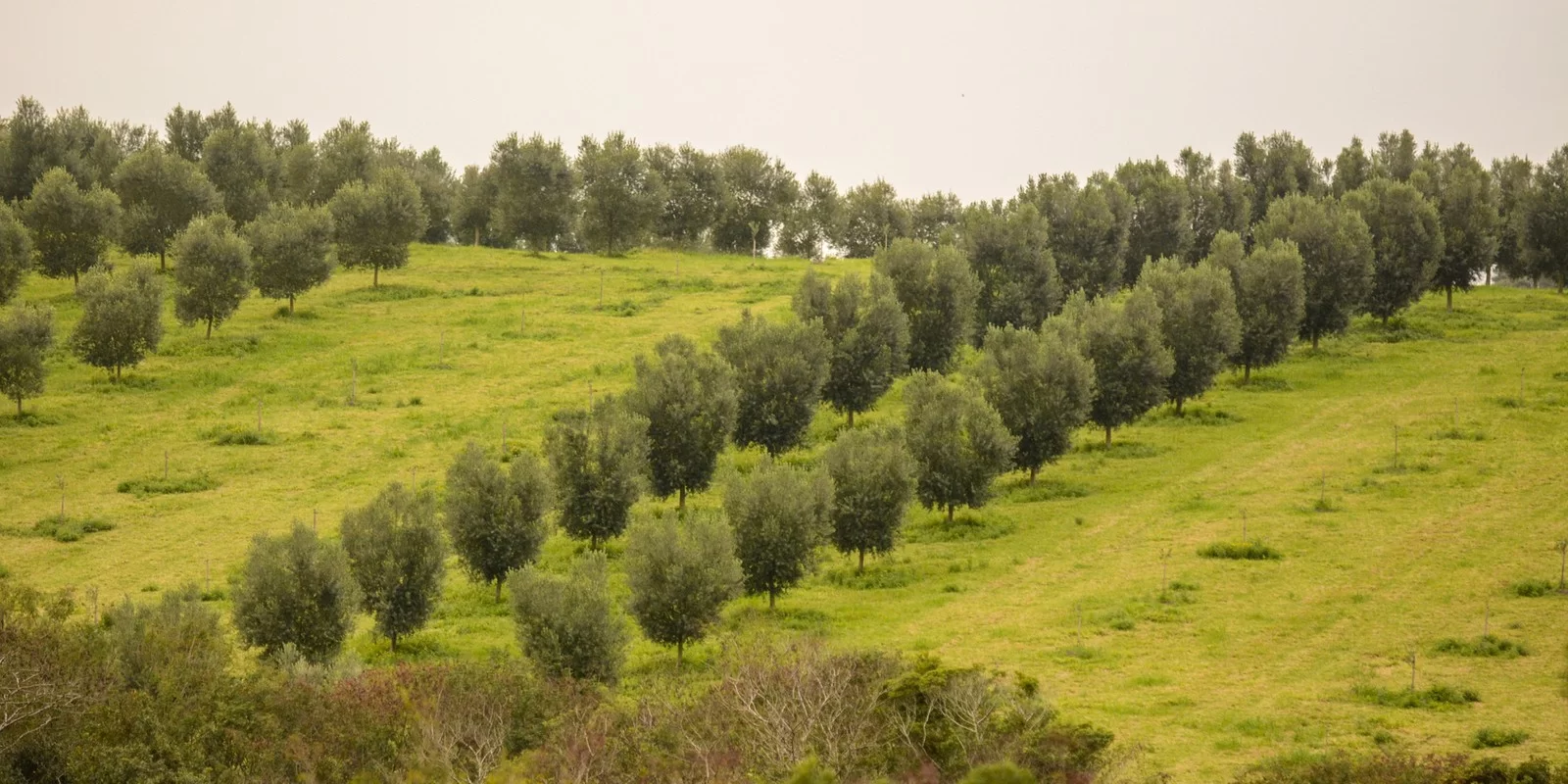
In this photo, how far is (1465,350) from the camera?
10238 cm

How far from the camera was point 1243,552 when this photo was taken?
208 ft

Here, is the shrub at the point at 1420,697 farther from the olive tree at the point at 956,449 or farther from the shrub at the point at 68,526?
the shrub at the point at 68,526

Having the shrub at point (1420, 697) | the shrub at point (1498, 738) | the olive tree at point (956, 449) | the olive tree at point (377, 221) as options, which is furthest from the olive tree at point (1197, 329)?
the olive tree at point (377, 221)

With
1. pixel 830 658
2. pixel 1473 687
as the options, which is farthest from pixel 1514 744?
pixel 830 658

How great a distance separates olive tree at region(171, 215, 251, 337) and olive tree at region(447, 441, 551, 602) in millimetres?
43331

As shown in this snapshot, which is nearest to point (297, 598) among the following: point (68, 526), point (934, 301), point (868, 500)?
point (68, 526)

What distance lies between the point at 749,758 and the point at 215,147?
103920mm

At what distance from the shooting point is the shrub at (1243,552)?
2488 inches

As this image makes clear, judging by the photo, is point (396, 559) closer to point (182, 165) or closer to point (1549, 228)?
point (182, 165)

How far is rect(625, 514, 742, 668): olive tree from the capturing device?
5550cm

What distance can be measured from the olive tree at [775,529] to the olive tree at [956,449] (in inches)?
350

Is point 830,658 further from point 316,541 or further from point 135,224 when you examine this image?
point 135,224

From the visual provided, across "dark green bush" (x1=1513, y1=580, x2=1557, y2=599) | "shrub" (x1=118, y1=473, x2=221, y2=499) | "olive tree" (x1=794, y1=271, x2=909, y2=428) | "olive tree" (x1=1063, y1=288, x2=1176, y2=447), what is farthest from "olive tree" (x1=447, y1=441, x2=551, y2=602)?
"dark green bush" (x1=1513, y1=580, x2=1557, y2=599)

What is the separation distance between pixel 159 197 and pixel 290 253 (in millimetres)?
17474
